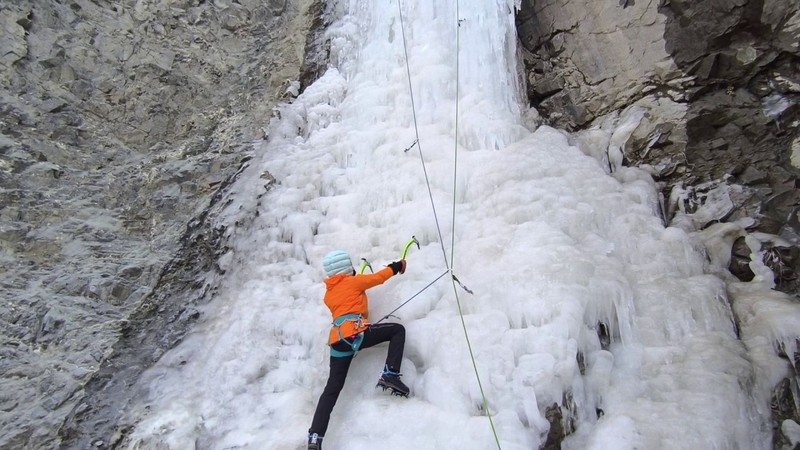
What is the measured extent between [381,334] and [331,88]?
3.85 metres

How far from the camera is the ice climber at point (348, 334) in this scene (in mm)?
3625

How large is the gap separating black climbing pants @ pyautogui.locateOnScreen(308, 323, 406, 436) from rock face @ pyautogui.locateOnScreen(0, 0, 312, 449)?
1.77 meters

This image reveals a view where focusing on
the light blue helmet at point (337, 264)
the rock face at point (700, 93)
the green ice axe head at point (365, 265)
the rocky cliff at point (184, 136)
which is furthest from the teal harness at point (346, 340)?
the rock face at point (700, 93)

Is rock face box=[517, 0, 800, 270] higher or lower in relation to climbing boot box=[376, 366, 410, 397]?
higher

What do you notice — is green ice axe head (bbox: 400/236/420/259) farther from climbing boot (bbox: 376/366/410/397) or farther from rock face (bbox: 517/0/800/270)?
rock face (bbox: 517/0/800/270)

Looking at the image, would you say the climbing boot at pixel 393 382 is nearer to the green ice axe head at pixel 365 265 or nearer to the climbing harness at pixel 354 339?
the climbing harness at pixel 354 339

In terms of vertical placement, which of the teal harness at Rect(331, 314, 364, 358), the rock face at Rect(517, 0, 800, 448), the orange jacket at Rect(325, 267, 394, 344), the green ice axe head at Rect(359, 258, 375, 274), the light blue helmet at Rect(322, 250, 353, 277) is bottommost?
the teal harness at Rect(331, 314, 364, 358)

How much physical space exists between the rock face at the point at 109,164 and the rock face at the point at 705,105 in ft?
12.8

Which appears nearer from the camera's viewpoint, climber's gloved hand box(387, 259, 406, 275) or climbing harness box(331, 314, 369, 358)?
climbing harness box(331, 314, 369, 358)

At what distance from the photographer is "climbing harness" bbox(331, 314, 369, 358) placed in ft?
12.6

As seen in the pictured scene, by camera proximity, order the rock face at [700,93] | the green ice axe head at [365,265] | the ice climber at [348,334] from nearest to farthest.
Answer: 1. the ice climber at [348,334]
2. the green ice axe head at [365,265]
3. the rock face at [700,93]

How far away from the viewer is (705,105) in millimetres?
5035

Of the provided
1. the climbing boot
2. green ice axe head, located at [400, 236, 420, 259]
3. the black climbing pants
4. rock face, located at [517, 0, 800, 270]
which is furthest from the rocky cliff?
green ice axe head, located at [400, 236, 420, 259]

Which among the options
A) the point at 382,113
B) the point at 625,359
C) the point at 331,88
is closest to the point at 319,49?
the point at 331,88
